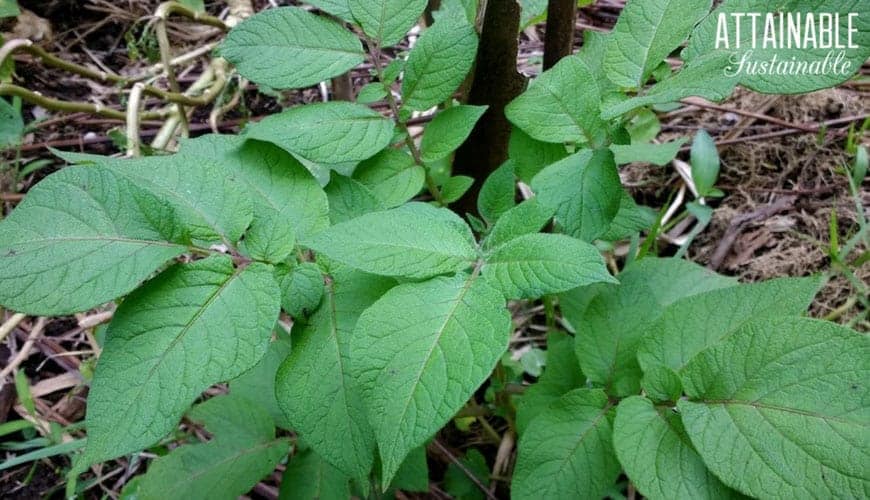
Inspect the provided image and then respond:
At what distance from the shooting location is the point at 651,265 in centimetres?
120

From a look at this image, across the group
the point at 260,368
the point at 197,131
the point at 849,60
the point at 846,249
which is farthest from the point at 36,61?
the point at 846,249

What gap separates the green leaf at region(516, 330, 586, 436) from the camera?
108 cm

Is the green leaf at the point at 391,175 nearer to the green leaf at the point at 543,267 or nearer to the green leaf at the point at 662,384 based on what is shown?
the green leaf at the point at 543,267

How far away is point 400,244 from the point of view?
774mm

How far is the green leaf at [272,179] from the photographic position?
890 mm

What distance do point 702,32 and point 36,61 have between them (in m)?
2.16

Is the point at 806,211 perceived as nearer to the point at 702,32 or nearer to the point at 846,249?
the point at 846,249

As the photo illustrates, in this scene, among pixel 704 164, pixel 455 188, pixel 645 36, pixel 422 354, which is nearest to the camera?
pixel 422 354

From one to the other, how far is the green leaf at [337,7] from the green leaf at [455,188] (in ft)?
1.08

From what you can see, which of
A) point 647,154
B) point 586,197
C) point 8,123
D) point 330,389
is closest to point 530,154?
point 586,197

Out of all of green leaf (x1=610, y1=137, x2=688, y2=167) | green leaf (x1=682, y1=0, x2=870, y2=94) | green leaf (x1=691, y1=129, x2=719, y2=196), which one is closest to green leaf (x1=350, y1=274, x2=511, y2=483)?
green leaf (x1=682, y1=0, x2=870, y2=94)

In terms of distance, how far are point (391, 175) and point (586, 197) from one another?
1.09 feet

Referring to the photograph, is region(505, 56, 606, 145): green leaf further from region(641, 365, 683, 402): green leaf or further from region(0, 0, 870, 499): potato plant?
region(641, 365, 683, 402): green leaf

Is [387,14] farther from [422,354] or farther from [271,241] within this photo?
[422,354]
